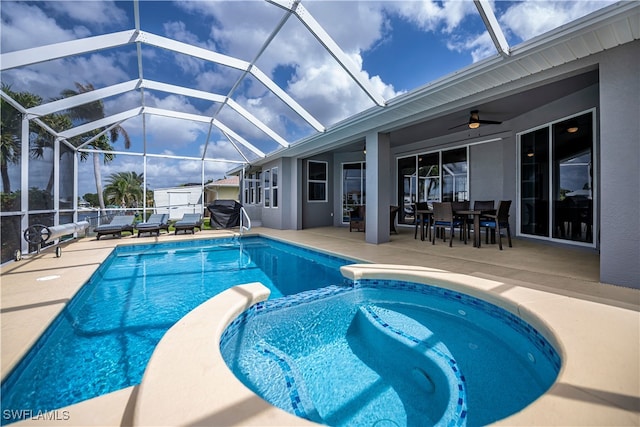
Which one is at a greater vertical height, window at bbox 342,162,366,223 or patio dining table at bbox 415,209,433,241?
window at bbox 342,162,366,223

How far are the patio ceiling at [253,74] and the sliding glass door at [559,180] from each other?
2.08 meters

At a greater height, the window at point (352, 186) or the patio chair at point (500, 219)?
the window at point (352, 186)

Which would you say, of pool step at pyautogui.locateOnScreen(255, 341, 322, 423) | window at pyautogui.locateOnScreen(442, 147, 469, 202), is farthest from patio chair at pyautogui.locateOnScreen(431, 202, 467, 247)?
pool step at pyautogui.locateOnScreen(255, 341, 322, 423)

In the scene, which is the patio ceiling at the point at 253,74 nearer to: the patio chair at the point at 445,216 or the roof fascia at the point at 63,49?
the roof fascia at the point at 63,49

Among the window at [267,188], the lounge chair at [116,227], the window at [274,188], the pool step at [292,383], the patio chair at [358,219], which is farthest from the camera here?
the window at [267,188]

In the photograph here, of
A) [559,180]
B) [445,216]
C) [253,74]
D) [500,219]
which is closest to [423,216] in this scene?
[445,216]

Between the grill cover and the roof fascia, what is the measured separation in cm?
688

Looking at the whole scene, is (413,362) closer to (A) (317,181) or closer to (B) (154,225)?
(B) (154,225)

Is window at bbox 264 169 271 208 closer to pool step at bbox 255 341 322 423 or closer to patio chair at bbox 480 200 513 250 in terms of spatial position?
patio chair at bbox 480 200 513 250

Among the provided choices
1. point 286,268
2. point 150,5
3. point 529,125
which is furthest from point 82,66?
point 529,125

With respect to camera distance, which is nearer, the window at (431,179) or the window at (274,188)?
the window at (431,179)

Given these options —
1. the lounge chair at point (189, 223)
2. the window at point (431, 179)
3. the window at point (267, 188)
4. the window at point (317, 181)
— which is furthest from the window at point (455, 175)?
the lounge chair at point (189, 223)

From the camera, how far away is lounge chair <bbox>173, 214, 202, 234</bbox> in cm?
916

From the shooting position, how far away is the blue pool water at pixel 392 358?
6.23ft
